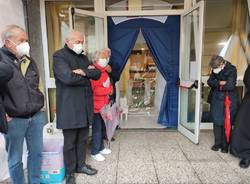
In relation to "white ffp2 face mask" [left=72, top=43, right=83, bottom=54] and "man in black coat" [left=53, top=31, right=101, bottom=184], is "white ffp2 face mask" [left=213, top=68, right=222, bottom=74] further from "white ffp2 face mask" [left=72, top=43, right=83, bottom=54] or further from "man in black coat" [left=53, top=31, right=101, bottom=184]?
"white ffp2 face mask" [left=72, top=43, right=83, bottom=54]

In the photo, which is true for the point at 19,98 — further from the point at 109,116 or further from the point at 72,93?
the point at 109,116

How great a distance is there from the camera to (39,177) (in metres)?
1.93

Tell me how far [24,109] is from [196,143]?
7.80 feet

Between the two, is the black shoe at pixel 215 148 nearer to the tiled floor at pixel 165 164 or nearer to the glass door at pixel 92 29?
the tiled floor at pixel 165 164

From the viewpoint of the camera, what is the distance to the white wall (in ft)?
7.13

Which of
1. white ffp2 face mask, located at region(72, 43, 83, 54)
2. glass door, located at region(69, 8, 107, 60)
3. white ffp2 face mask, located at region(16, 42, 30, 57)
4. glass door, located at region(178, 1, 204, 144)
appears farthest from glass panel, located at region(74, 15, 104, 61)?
white ffp2 face mask, located at region(16, 42, 30, 57)

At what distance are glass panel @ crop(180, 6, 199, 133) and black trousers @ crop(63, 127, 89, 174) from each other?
5.79 ft

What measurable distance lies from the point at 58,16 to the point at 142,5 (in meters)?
1.38

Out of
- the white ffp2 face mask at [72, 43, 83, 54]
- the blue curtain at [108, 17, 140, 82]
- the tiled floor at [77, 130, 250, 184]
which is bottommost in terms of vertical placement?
the tiled floor at [77, 130, 250, 184]

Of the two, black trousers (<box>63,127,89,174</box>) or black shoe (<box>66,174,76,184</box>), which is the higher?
black trousers (<box>63,127,89,174</box>)

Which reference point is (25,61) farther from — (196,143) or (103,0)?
(196,143)

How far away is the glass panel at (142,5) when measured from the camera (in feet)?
11.1

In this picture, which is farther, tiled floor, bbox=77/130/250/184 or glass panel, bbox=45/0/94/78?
glass panel, bbox=45/0/94/78

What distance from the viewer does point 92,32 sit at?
3.23 m
